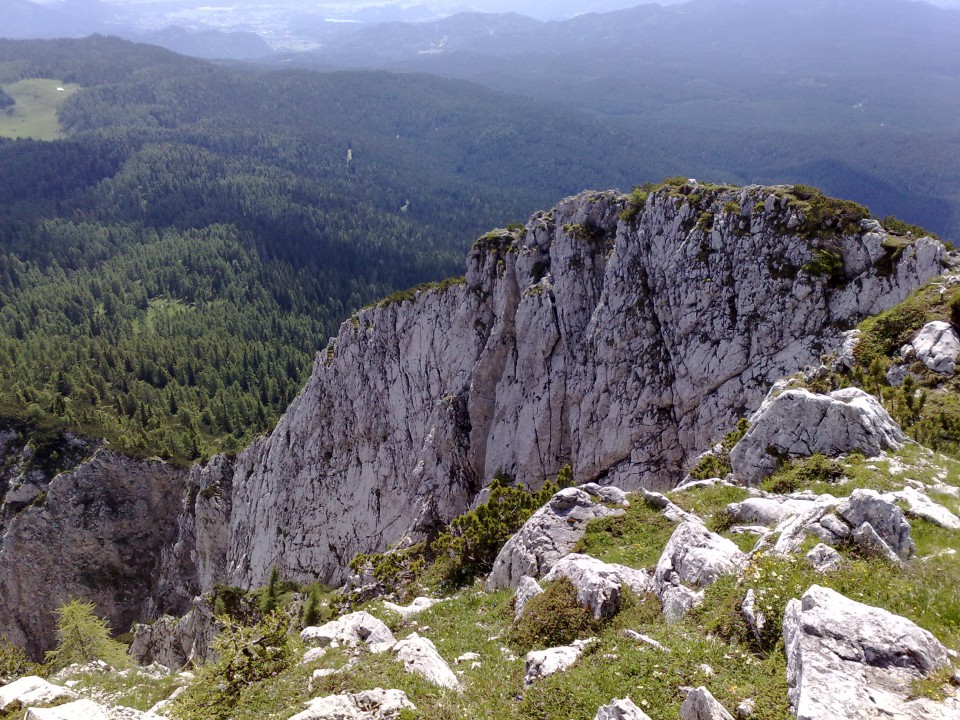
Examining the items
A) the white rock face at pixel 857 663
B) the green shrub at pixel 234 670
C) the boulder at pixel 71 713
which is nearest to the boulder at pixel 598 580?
the white rock face at pixel 857 663

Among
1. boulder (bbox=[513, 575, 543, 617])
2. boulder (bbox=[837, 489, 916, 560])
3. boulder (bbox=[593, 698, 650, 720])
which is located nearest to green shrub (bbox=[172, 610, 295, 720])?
boulder (bbox=[513, 575, 543, 617])

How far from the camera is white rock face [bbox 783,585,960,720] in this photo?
33.1ft

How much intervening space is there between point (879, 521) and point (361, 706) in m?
14.7

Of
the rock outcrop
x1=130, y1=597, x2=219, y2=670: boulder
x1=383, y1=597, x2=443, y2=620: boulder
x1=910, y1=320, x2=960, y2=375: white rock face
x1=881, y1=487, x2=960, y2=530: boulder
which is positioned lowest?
the rock outcrop

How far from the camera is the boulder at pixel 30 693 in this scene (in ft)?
58.0

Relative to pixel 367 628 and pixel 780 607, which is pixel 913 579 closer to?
pixel 780 607

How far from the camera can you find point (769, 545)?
56.7 ft

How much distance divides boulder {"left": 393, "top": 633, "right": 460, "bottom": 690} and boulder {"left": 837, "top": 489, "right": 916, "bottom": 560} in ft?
38.9

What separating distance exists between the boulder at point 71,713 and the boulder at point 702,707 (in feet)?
47.4

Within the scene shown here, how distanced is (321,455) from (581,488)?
48.7 metres

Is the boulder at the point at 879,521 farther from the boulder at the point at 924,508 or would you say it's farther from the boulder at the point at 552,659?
the boulder at the point at 552,659

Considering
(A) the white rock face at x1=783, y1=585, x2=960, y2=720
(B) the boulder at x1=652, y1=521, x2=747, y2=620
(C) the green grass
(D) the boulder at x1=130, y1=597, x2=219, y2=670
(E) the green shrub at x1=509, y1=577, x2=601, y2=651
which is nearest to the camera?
(A) the white rock face at x1=783, y1=585, x2=960, y2=720

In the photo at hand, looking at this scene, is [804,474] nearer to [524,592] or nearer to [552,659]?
[524,592]

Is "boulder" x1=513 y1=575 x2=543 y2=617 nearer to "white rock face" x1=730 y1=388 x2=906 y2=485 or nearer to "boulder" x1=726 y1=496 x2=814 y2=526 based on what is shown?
"boulder" x1=726 y1=496 x2=814 y2=526
